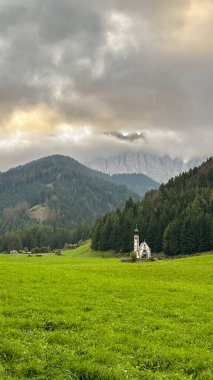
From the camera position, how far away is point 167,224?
15650cm

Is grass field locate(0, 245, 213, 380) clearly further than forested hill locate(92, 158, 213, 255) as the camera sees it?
No

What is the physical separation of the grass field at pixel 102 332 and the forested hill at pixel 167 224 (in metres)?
111

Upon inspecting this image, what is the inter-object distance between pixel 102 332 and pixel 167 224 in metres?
140

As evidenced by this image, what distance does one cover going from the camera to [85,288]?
3083cm

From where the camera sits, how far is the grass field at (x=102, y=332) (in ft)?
47.7

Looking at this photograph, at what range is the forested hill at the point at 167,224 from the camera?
141000mm

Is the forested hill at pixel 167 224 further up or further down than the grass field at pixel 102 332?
further up

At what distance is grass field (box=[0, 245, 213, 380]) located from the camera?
14539 mm

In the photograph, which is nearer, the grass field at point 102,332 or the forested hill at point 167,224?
the grass field at point 102,332

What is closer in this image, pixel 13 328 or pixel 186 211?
pixel 13 328

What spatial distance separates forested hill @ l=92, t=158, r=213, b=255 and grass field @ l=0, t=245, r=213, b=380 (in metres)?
111

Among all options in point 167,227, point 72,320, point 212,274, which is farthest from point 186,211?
point 72,320

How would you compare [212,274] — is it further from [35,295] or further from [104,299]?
[35,295]

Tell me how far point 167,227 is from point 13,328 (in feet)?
425
